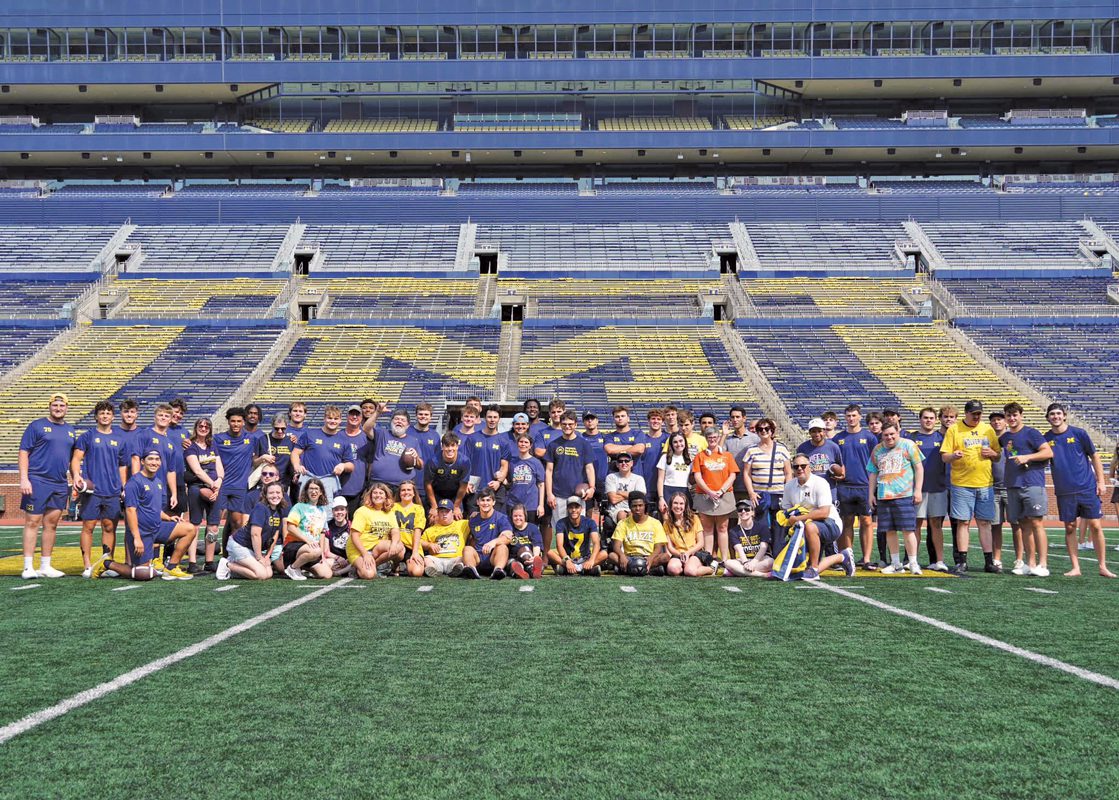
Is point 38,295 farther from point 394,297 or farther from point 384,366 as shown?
point 384,366

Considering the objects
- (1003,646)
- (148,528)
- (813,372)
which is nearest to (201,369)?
(813,372)

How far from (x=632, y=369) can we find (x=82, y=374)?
15762 mm

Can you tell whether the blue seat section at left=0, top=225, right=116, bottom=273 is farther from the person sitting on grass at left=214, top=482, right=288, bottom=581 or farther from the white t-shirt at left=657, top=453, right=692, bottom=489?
the white t-shirt at left=657, top=453, right=692, bottom=489

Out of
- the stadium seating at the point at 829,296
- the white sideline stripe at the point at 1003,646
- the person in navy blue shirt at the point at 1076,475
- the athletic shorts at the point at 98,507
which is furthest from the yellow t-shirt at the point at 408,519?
the stadium seating at the point at 829,296

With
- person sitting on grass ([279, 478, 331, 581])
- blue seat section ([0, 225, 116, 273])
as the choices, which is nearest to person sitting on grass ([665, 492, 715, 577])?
person sitting on grass ([279, 478, 331, 581])

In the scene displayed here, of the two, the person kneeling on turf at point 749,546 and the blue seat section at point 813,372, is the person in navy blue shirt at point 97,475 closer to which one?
the person kneeling on turf at point 749,546

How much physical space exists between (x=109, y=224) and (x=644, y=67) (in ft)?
72.9

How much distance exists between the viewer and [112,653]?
18.4 feet

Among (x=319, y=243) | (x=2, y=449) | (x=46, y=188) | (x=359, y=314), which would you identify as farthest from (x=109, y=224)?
(x=2, y=449)

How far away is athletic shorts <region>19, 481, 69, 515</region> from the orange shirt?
6.34m

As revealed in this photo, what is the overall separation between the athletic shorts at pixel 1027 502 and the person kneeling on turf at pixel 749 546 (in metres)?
2.41

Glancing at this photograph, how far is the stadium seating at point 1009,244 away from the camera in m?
35.7

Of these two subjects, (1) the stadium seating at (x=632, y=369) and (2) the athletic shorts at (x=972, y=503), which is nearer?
(2) the athletic shorts at (x=972, y=503)

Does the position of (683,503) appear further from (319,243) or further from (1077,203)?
(1077,203)
